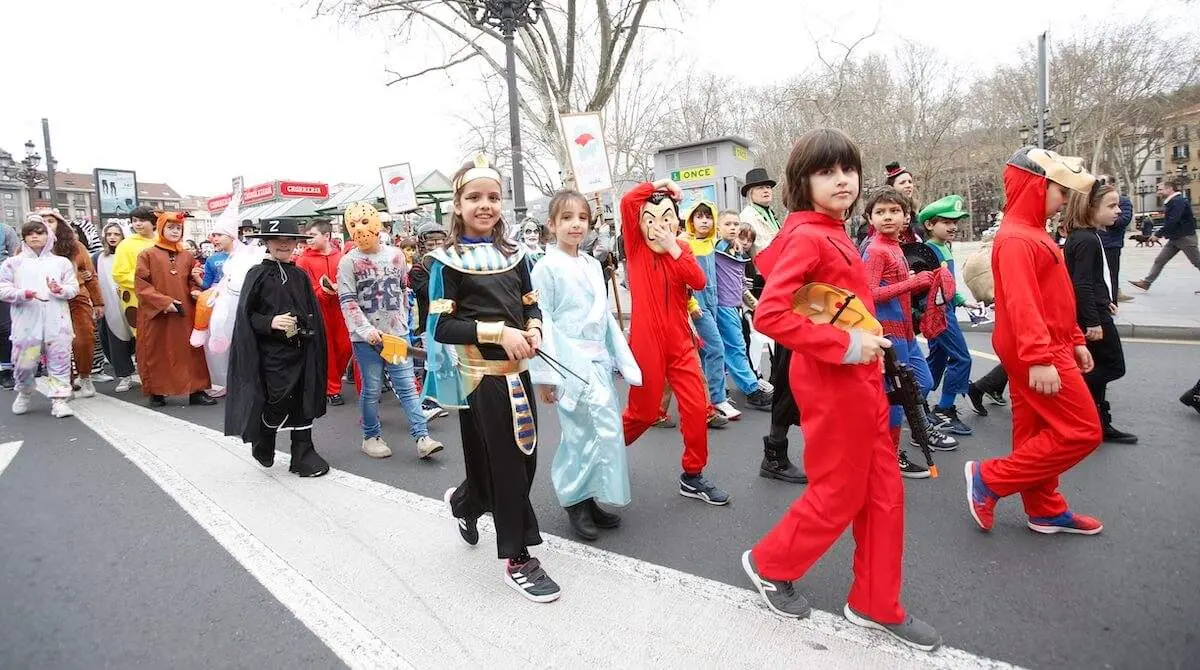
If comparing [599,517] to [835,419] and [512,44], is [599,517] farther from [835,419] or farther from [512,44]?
[512,44]

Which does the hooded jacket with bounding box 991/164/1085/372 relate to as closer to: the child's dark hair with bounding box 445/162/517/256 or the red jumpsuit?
the child's dark hair with bounding box 445/162/517/256

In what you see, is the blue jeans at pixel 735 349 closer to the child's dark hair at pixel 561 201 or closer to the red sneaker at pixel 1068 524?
the child's dark hair at pixel 561 201

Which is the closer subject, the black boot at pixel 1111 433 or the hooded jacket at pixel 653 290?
the hooded jacket at pixel 653 290

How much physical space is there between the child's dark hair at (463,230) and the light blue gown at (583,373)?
15.7 inches

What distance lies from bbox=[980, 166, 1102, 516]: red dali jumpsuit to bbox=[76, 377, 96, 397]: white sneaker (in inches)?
363

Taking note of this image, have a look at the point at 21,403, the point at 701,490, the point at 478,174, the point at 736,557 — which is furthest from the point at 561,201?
the point at 21,403

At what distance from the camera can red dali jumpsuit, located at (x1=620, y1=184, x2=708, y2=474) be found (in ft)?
12.2

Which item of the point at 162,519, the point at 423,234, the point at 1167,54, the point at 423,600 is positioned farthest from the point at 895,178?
the point at 1167,54

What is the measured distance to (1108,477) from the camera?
12.6 ft

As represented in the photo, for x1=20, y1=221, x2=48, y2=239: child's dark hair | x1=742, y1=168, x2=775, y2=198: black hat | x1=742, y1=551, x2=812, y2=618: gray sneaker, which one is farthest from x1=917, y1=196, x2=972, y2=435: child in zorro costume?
x1=20, y1=221, x2=48, y2=239: child's dark hair

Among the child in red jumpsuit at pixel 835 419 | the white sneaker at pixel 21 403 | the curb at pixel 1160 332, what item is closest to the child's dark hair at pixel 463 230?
the child in red jumpsuit at pixel 835 419

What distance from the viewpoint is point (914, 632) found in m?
2.32

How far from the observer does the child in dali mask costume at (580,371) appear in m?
3.30

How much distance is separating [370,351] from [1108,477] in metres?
4.94
